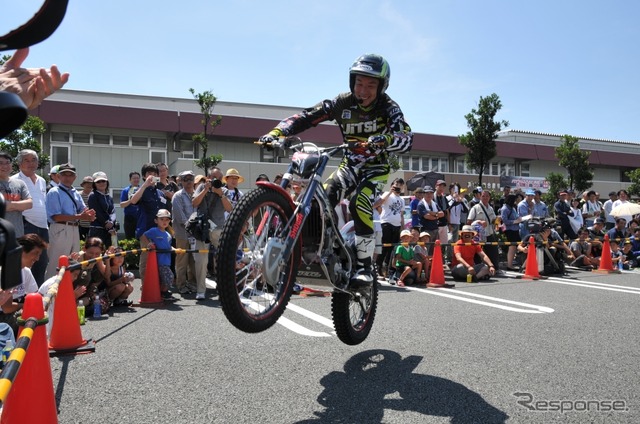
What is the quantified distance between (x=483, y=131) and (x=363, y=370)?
73.9 ft

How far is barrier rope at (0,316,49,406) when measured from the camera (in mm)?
2004

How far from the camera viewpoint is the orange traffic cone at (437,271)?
10.2 metres

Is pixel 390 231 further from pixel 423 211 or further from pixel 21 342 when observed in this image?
pixel 21 342

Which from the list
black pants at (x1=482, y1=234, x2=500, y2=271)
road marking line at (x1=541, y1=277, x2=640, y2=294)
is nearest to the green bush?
black pants at (x1=482, y1=234, x2=500, y2=271)

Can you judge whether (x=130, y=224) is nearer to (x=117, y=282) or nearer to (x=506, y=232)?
(x=117, y=282)

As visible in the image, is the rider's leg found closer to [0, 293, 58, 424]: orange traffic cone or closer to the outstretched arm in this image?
[0, 293, 58, 424]: orange traffic cone

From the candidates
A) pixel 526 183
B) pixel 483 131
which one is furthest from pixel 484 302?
pixel 526 183

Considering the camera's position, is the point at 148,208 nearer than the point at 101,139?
Yes

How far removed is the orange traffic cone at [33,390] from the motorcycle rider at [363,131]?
2362 millimetres

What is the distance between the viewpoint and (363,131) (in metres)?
4.54

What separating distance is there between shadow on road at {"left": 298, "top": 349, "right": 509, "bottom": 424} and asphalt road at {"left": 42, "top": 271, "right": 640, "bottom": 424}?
0.01 meters

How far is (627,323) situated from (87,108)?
2503 cm

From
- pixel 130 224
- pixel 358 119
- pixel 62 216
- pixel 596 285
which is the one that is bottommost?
pixel 596 285

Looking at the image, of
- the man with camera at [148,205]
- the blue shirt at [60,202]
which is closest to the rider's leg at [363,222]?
the blue shirt at [60,202]
